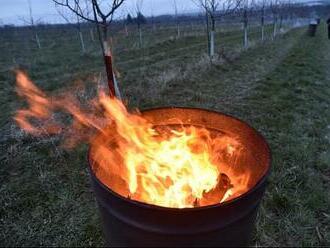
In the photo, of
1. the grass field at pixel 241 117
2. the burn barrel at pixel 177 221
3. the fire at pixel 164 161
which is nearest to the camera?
the burn barrel at pixel 177 221

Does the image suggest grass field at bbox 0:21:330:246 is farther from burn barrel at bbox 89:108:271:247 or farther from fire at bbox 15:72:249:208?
burn barrel at bbox 89:108:271:247

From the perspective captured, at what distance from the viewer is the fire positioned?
98.3 inches

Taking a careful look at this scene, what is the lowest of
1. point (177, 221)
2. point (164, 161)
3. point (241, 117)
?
point (241, 117)

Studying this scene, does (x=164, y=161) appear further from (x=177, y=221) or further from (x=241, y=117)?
(x=241, y=117)

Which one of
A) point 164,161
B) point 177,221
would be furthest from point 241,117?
point 177,221

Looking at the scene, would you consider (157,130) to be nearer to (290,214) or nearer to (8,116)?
(290,214)

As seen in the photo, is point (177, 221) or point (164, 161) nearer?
point (177, 221)

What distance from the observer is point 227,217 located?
→ 1.77m

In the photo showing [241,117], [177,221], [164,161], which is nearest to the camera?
[177,221]

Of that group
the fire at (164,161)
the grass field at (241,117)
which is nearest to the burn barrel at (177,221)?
the fire at (164,161)

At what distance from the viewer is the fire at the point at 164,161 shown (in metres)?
2.50

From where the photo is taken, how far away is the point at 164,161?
2781 mm

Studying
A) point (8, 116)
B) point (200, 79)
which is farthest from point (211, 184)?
point (200, 79)

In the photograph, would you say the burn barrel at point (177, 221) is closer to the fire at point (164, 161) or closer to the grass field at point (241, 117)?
the fire at point (164, 161)
